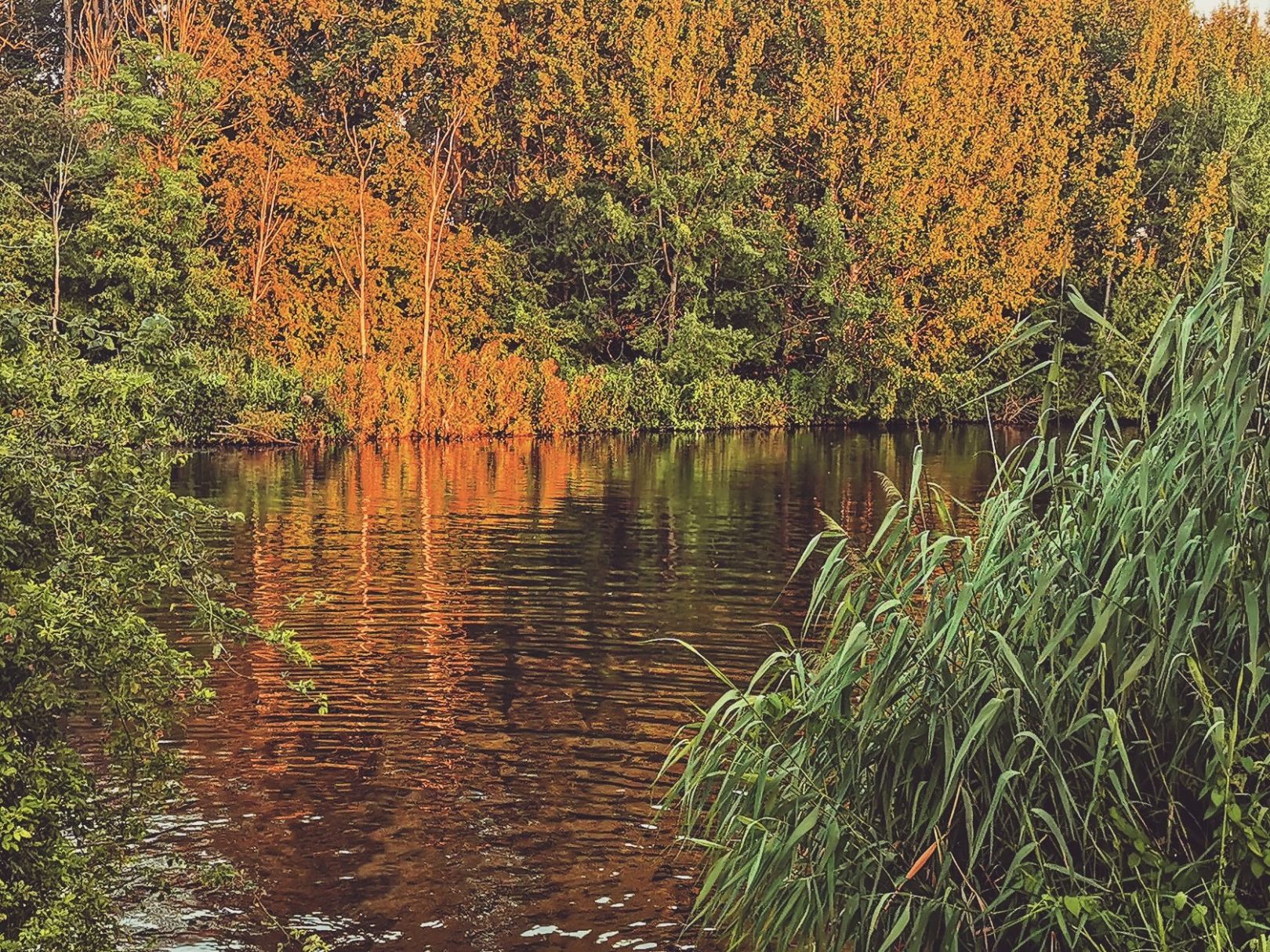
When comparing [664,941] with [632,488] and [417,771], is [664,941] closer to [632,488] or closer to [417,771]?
[417,771]

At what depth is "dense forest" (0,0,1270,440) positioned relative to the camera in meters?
40.0

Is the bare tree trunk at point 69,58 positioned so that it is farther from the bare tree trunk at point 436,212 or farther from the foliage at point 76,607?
the foliage at point 76,607

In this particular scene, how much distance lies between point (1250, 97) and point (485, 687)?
163 feet

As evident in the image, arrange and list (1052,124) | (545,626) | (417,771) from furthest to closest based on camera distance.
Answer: (1052,124), (545,626), (417,771)

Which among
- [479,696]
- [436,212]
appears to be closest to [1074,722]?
[479,696]

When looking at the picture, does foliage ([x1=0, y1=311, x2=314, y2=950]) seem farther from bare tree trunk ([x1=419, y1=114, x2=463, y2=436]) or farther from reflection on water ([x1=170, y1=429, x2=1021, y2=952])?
bare tree trunk ([x1=419, y1=114, x2=463, y2=436])

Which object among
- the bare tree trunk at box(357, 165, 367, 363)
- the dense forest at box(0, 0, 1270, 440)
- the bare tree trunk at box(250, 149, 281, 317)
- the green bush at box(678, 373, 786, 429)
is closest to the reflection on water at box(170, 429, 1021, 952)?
the dense forest at box(0, 0, 1270, 440)

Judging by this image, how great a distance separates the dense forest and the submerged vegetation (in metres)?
32.7

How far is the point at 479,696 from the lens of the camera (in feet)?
40.8

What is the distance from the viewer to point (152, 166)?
3844 cm

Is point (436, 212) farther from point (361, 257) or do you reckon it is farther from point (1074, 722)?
point (1074, 722)

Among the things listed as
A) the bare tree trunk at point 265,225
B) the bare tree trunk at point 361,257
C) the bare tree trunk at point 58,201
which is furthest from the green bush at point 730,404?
the bare tree trunk at point 58,201

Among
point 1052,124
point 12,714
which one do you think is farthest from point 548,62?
point 12,714

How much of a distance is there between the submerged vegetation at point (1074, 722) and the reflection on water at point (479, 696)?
163cm
